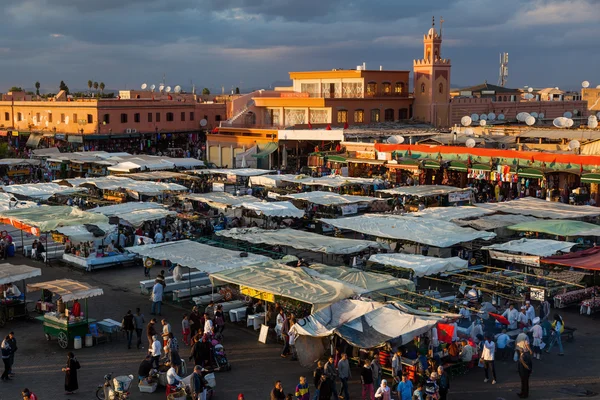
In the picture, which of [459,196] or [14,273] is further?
[459,196]

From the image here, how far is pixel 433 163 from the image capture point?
39625 millimetres

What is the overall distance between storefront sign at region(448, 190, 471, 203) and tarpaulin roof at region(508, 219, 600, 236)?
8.45 meters

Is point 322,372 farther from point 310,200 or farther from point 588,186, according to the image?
point 588,186

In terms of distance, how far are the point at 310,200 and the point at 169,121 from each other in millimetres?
38451

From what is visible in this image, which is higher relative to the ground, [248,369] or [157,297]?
[157,297]

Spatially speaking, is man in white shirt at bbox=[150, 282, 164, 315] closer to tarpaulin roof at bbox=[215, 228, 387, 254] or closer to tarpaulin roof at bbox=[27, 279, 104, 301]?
tarpaulin roof at bbox=[27, 279, 104, 301]

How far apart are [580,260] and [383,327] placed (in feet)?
28.1

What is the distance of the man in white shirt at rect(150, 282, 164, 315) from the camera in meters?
19.4

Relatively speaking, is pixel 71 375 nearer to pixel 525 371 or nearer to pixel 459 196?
pixel 525 371

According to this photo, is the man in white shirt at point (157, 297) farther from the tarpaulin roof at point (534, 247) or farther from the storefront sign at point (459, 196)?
the storefront sign at point (459, 196)

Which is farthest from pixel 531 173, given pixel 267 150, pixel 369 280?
pixel 267 150

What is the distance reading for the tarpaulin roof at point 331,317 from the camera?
15133 mm


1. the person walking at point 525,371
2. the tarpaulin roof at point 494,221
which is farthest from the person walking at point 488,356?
the tarpaulin roof at point 494,221

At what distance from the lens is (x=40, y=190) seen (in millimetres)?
33406
